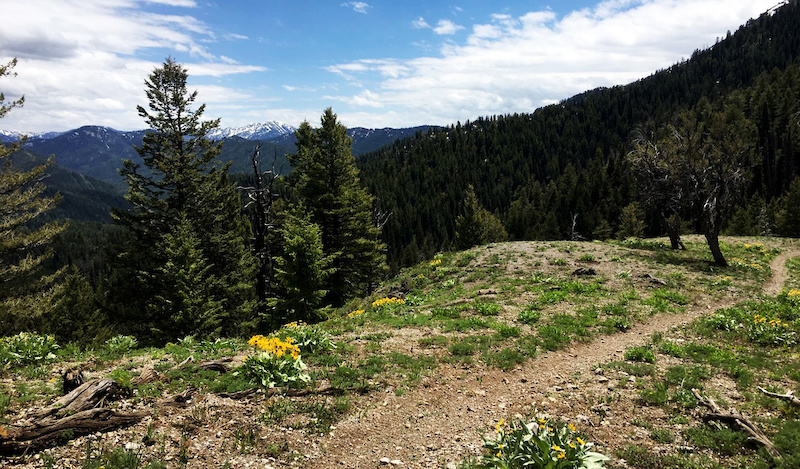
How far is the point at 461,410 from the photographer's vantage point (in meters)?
9.45

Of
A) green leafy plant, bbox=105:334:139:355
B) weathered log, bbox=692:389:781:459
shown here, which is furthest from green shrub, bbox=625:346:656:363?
green leafy plant, bbox=105:334:139:355

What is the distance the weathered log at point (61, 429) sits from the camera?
6236 mm

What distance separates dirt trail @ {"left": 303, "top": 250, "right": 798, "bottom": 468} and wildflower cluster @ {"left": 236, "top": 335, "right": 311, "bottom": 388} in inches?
79.9

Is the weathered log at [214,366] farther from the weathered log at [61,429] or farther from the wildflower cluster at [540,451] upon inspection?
the wildflower cluster at [540,451]

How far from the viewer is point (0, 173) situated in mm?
20344

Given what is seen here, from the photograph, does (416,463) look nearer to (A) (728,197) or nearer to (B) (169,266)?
(B) (169,266)

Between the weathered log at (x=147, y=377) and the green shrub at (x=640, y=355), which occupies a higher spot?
the weathered log at (x=147, y=377)

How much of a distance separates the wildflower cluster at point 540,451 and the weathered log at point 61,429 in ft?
23.8

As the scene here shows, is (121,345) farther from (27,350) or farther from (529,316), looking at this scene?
(529,316)

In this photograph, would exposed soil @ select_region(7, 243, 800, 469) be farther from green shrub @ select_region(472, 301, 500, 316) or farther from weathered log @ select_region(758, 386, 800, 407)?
green shrub @ select_region(472, 301, 500, 316)

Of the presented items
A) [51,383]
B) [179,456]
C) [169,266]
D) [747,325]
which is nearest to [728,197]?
[747,325]

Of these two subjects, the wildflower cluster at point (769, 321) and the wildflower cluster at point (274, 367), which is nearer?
the wildflower cluster at point (274, 367)

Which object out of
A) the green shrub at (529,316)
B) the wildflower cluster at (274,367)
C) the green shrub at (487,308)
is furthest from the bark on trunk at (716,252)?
the wildflower cluster at (274,367)

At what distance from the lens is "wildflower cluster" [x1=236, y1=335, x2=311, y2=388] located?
984 cm
